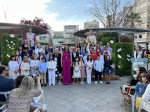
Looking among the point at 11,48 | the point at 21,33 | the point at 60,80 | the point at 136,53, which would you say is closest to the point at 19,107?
the point at 60,80

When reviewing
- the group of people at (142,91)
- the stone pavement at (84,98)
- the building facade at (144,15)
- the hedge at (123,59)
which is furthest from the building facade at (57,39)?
the group of people at (142,91)

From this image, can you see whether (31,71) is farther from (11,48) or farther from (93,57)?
(11,48)

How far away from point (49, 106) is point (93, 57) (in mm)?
4949

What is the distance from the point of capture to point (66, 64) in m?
11.8

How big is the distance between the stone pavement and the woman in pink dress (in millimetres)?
571

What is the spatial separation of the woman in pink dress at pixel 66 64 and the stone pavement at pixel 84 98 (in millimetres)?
571

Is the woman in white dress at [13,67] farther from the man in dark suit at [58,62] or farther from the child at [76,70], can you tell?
the child at [76,70]

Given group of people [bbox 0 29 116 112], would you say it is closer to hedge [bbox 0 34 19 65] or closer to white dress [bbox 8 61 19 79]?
white dress [bbox 8 61 19 79]

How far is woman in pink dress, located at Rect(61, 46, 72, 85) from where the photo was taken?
1173 centimetres

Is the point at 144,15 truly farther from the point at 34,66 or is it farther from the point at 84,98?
the point at 84,98

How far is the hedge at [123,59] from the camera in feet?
46.1

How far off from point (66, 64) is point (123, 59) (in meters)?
4.00

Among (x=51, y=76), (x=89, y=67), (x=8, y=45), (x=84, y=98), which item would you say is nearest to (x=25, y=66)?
(x=51, y=76)

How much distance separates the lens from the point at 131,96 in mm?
6883
